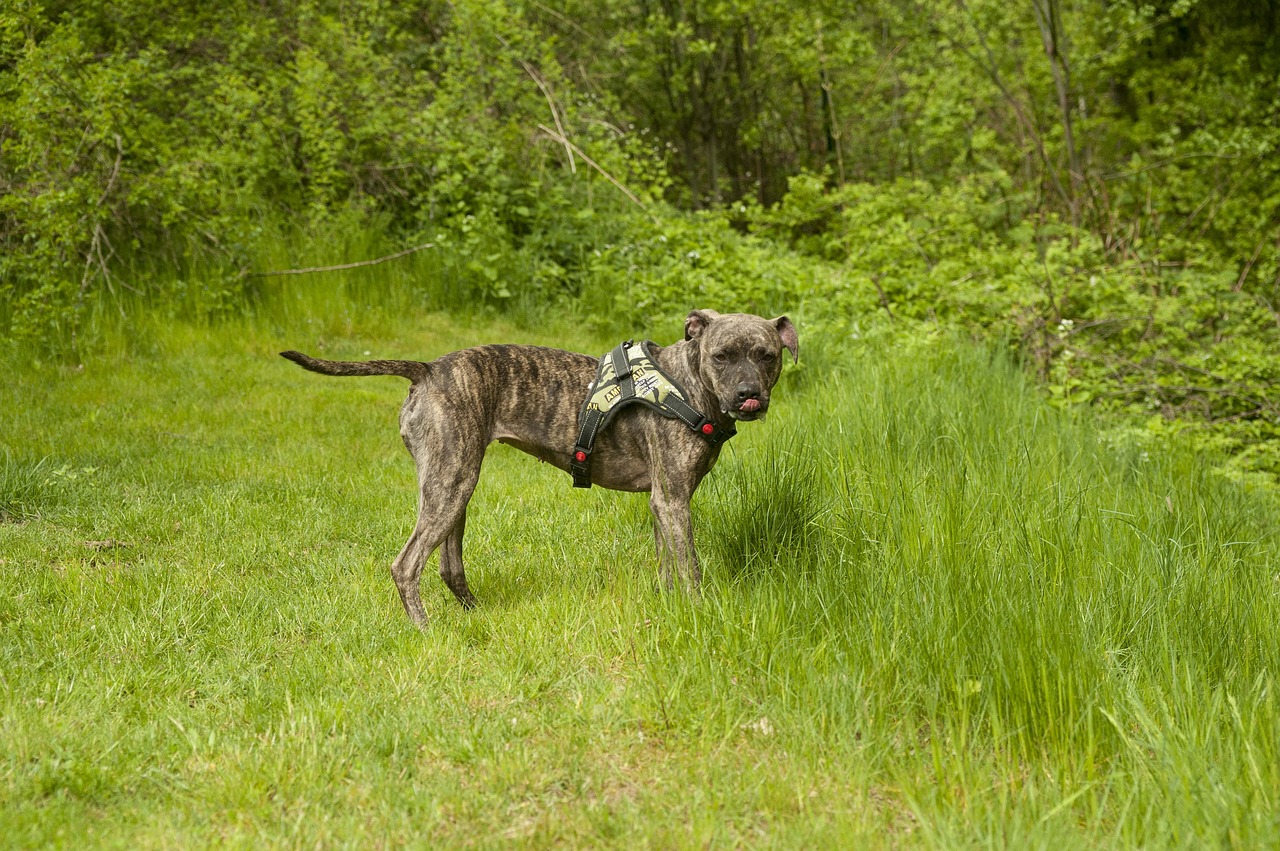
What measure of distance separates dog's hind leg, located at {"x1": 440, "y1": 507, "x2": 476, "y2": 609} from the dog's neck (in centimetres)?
121

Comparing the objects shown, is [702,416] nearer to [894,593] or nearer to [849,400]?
[894,593]

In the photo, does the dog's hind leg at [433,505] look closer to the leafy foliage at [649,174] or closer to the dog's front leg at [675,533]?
the dog's front leg at [675,533]

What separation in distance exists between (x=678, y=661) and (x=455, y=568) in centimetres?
158

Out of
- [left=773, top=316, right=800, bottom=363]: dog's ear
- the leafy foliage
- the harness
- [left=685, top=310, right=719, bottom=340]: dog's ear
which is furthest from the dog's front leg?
the leafy foliage

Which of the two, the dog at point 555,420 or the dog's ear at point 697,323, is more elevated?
the dog's ear at point 697,323

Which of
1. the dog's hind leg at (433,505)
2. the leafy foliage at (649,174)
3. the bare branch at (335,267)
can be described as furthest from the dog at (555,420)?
the bare branch at (335,267)

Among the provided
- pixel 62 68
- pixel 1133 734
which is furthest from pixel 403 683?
pixel 62 68

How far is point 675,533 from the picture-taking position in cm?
480

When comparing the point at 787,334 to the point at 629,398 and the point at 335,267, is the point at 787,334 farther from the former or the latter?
the point at 335,267

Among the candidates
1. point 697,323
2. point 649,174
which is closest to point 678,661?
point 697,323

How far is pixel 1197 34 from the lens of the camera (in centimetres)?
1667

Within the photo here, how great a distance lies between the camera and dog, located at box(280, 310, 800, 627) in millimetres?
4715

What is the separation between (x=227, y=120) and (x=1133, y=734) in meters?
12.0

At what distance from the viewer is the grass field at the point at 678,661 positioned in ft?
10.2
